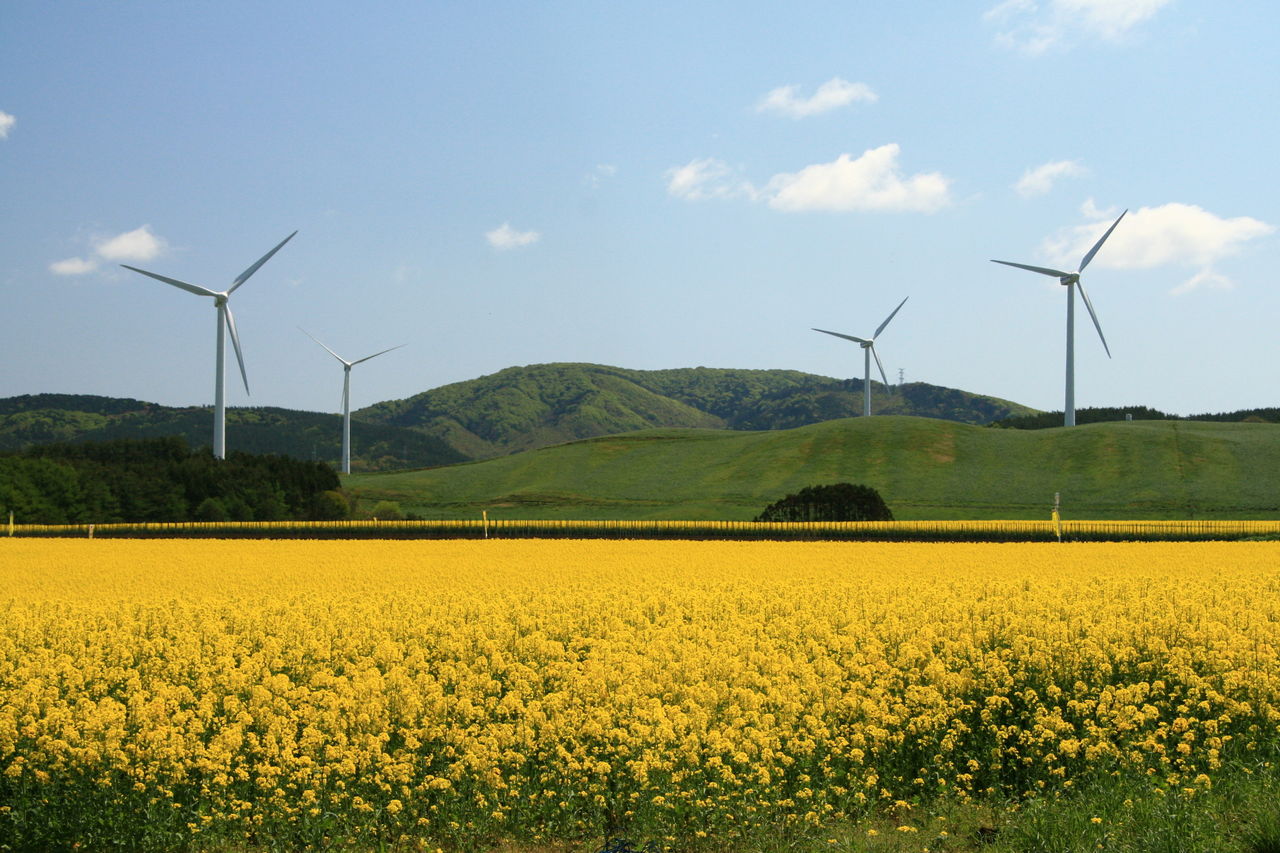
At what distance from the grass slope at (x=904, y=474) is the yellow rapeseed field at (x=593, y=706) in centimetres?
8028

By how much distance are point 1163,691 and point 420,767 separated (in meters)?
10.3

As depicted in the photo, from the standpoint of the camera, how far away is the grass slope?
341ft

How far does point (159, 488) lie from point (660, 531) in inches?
2004

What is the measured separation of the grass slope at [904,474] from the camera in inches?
4092

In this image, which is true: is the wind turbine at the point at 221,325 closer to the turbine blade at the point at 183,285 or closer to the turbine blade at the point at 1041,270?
the turbine blade at the point at 183,285

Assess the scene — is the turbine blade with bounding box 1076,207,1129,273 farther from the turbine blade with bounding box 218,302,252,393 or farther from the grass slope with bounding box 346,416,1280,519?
the turbine blade with bounding box 218,302,252,393

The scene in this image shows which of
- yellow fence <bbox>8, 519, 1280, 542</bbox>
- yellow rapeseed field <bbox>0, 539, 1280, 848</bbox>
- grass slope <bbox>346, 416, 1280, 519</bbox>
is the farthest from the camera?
grass slope <bbox>346, 416, 1280, 519</bbox>

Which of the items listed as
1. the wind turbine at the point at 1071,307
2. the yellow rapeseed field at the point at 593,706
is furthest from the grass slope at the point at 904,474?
the yellow rapeseed field at the point at 593,706

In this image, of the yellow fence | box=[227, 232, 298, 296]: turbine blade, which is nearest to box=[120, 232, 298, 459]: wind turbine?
box=[227, 232, 298, 296]: turbine blade

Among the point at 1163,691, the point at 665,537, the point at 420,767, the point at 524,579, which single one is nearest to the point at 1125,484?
the point at 665,537

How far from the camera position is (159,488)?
88.3m

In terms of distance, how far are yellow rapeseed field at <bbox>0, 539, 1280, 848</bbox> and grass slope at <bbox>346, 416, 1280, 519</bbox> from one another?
263 ft

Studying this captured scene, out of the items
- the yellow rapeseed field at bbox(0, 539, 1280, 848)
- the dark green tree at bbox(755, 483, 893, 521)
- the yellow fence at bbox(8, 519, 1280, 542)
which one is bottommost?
the yellow rapeseed field at bbox(0, 539, 1280, 848)

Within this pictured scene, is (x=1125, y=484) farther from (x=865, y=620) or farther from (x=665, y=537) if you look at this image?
(x=865, y=620)
